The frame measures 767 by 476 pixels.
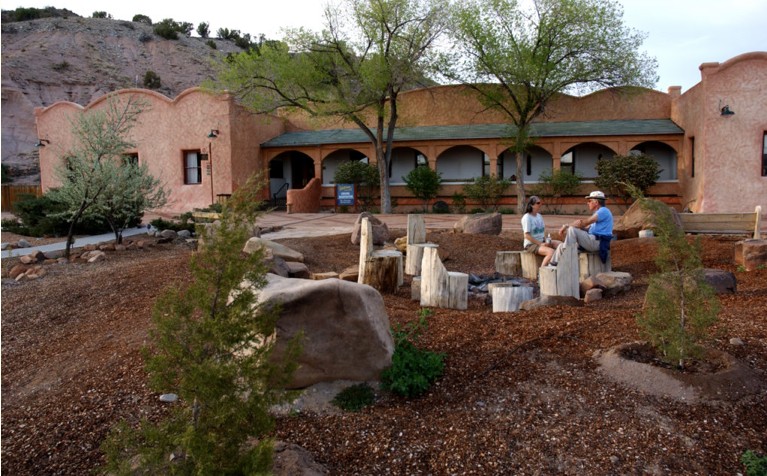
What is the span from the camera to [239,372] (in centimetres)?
263

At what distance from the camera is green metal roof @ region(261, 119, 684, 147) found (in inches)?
901

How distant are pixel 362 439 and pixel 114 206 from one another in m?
9.76

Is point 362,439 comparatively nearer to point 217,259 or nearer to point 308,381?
point 308,381

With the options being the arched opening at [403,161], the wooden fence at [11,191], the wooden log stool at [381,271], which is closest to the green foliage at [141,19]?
the wooden fence at [11,191]

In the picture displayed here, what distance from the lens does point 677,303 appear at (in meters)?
3.95

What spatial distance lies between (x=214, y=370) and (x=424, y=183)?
71.3 feet

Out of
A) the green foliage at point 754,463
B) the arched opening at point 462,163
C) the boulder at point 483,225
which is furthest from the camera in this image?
the arched opening at point 462,163

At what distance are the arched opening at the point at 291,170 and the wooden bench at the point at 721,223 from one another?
19.9 meters

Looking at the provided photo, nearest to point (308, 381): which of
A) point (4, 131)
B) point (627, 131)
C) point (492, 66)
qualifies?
point (492, 66)

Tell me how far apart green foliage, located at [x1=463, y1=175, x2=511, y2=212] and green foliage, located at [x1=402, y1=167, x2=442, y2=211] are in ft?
4.27

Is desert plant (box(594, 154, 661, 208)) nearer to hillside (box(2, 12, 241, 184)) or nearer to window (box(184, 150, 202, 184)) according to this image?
window (box(184, 150, 202, 184))

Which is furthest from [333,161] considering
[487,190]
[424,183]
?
[487,190]

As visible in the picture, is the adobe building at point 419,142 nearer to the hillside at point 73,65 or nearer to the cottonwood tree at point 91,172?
the hillside at point 73,65

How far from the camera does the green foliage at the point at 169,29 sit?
55750 mm
